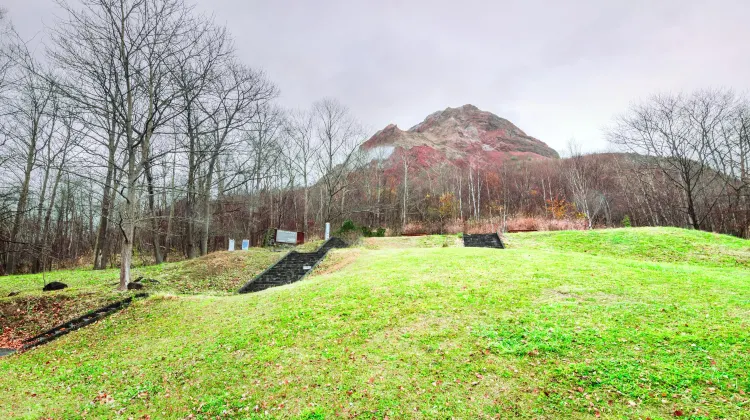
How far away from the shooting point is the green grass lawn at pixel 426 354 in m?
3.94

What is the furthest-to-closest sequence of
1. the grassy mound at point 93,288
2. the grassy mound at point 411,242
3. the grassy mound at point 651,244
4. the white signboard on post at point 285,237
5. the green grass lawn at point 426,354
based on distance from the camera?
the white signboard on post at point 285,237 < the grassy mound at point 411,242 < the grassy mound at point 651,244 < the grassy mound at point 93,288 < the green grass lawn at point 426,354

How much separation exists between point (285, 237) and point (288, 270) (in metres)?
6.59

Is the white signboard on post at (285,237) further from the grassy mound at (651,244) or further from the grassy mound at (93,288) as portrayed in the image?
the grassy mound at (651,244)

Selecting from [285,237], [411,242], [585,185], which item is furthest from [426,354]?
[585,185]

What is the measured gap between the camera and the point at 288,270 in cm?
1516

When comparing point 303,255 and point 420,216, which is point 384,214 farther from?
point 303,255

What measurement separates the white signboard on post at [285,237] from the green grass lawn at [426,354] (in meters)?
11.3

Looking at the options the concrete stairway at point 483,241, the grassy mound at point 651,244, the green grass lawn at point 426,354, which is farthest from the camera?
the concrete stairway at point 483,241

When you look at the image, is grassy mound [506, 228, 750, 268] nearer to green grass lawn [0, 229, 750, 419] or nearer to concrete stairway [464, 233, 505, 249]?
concrete stairway [464, 233, 505, 249]

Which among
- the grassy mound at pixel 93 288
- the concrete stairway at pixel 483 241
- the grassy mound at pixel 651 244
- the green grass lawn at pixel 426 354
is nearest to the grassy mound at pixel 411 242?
the concrete stairway at pixel 483 241

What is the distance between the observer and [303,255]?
1744 centimetres

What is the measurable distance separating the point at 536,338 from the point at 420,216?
30.9 m

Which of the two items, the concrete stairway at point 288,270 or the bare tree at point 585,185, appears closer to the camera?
the concrete stairway at point 288,270

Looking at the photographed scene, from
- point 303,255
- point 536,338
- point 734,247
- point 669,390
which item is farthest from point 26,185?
point 734,247
